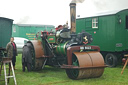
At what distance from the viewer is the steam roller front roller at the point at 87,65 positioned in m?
7.21

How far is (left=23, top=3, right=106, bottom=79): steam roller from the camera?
735cm

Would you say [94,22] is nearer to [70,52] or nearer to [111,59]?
[111,59]

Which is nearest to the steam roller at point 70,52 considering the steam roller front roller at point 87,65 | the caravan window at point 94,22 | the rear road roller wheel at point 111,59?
the steam roller front roller at point 87,65

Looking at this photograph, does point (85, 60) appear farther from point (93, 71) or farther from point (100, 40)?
Result: point (100, 40)

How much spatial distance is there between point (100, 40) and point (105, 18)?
1228 millimetres

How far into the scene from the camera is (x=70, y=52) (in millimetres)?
7461

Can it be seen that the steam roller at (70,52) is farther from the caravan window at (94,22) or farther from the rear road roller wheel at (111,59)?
the caravan window at (94,22)

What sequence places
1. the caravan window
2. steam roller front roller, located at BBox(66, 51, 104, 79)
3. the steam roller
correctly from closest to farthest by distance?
steam roller front roller, located at BBox(66, 51, 104, 79) → the steam roller → the caravan window

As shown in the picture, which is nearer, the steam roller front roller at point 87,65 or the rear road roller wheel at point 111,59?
the steam roller front roller at point 87,65

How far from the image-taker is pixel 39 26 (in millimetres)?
29359

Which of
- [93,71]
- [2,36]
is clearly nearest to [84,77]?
[93,71]

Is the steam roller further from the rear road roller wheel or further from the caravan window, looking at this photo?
the caravan window

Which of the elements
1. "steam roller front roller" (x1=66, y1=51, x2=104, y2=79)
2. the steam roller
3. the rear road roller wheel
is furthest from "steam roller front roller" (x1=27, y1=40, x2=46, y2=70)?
the rear road roller wheel

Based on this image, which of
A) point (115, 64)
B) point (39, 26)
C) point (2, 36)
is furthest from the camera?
point (39, 26)
